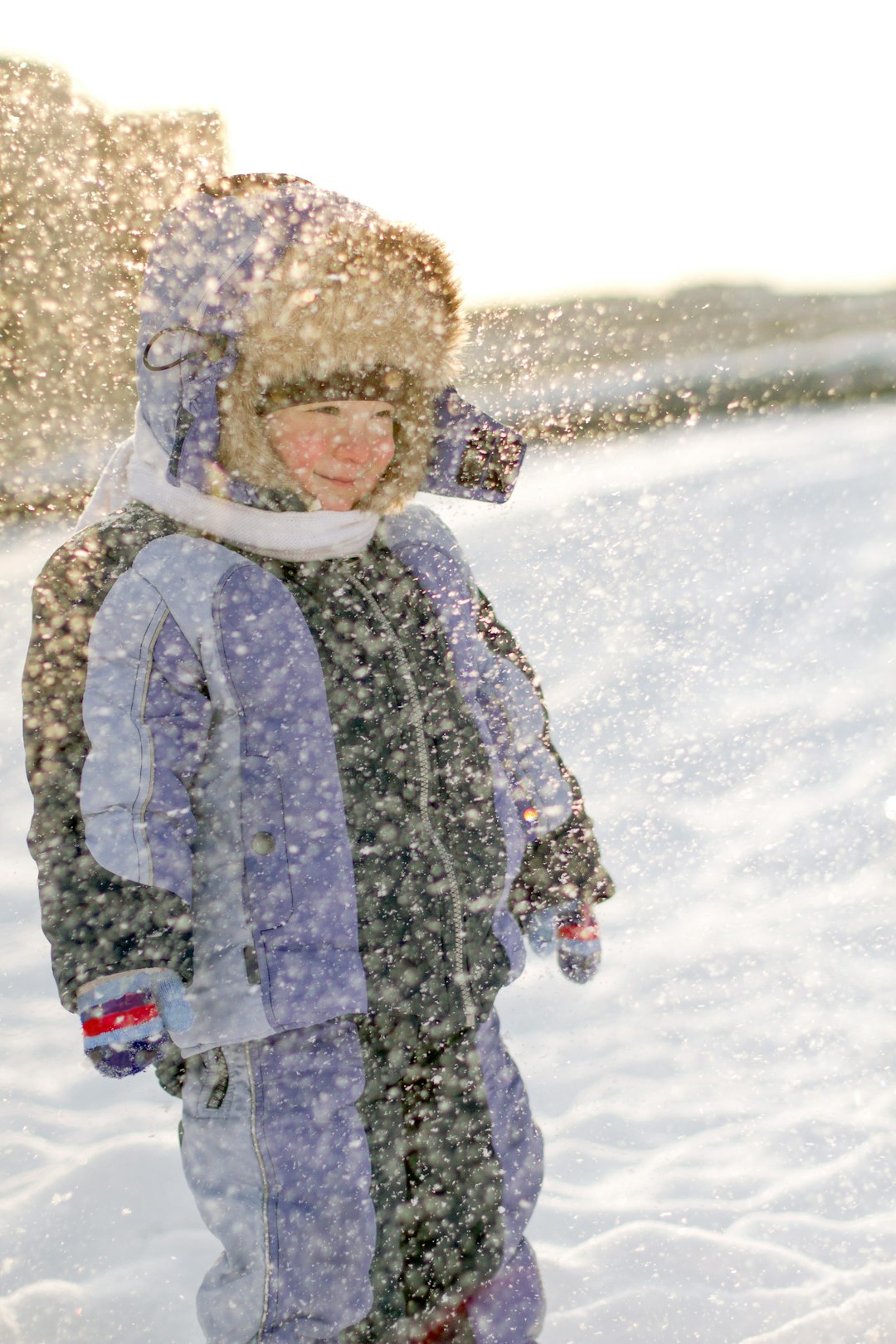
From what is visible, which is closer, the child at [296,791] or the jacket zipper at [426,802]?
the child at [296,791]

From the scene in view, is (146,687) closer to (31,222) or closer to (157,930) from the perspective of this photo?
(157,930)

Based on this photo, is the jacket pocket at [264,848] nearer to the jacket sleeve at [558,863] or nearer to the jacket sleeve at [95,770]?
the jacket sleeve at [95,770]

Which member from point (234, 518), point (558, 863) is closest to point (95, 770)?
point (234, 518)

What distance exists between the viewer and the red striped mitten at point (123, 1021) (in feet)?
4.15

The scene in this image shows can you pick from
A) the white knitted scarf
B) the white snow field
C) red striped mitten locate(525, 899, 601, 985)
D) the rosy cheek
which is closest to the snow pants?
red striped mitten locate(525, 899, 601, 985)

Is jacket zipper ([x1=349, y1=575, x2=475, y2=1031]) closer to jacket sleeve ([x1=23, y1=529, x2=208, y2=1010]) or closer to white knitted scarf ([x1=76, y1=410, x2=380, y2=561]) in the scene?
white knitted scarf ([x1=76, y1=410, x2=380, y2=561])

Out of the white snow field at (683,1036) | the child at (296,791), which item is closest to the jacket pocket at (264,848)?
the child at (296,791)

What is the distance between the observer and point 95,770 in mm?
1327

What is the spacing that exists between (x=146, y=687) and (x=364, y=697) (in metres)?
0.30

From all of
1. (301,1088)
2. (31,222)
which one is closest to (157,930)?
(301,1088)

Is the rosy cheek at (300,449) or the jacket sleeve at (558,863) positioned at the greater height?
the rosy cheek at (300,449)

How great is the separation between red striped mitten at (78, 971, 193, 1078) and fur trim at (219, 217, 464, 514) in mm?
680

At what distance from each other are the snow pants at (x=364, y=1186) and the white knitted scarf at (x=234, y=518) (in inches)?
25.7

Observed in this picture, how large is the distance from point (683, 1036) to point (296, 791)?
1431mm
